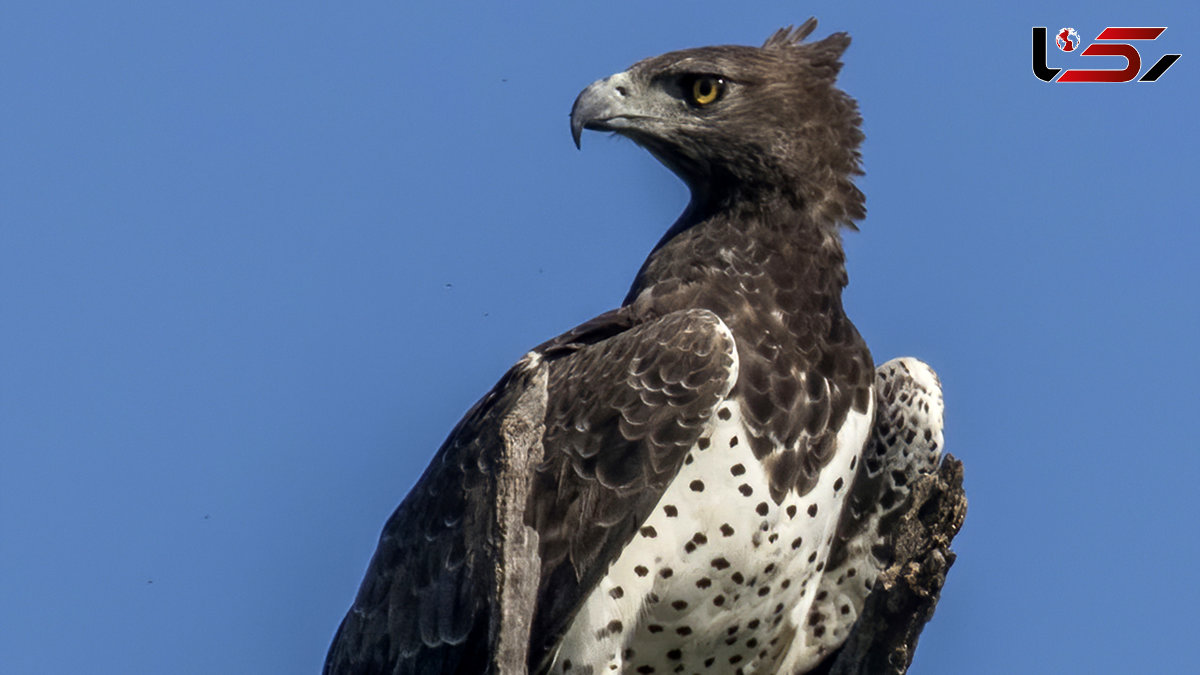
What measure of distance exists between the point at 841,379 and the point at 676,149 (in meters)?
1.57

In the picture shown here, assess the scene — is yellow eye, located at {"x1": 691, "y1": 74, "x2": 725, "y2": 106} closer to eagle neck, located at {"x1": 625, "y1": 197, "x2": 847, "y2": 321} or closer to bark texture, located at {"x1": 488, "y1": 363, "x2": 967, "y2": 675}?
eagle neck, located at {"x1": 625, "y1": 197, "x2": 847, "y2": 321}

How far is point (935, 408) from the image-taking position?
8320 millimetres

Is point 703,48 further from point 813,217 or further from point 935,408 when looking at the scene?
point 935,408

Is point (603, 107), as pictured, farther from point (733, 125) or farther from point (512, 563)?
point (512, 563)

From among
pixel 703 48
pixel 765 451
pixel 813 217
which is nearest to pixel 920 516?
pixel 765 451

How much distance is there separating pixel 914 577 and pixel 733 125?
278cm

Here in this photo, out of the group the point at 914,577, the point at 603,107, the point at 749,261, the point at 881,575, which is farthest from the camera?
the point at 603,107

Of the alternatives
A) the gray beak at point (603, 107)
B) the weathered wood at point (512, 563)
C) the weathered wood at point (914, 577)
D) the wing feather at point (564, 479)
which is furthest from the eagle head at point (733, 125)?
the weathered wood at point (512, 563)

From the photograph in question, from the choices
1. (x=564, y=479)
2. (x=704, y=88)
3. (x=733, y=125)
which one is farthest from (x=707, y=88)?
(x=564, y=479)

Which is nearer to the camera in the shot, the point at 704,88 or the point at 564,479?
the point at 564,479

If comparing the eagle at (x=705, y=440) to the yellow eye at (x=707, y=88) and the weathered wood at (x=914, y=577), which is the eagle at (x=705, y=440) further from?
the weathered wood at (x=914, y=577)

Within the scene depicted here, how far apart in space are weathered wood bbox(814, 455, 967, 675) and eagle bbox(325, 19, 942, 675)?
0.69 metres

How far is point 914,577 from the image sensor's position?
679 cm

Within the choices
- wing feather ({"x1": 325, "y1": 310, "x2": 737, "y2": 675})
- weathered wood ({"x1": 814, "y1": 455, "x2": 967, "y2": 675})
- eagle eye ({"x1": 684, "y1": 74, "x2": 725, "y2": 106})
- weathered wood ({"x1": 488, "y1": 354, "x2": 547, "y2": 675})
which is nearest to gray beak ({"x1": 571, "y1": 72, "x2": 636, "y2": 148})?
eagle eye ({"x1": 684, "y1": 74, "x2": 725, "y2": 106})
